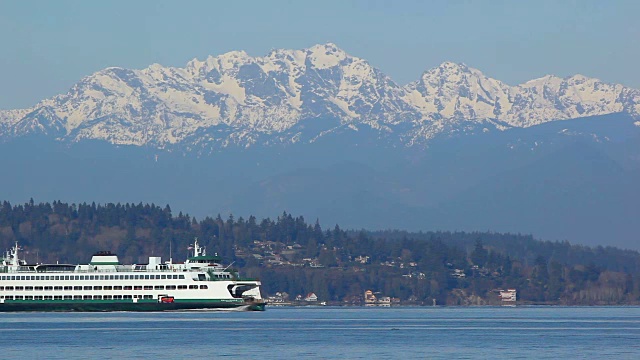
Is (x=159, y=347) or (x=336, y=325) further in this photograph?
(x=336, y=325)

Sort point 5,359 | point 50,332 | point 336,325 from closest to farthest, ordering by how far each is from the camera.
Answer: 1. point 5,359
2. point 50,332
3. point 336,325

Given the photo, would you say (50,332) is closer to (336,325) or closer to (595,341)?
(336,325)

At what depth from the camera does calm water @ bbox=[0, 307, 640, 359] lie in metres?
136

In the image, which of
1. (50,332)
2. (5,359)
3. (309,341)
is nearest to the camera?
(5,359)

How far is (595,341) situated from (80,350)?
51.4 meters

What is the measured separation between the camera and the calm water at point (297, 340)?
136 m

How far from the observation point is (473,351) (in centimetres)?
14038

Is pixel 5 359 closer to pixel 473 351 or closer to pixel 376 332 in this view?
pixel 473 351

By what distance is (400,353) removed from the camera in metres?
137

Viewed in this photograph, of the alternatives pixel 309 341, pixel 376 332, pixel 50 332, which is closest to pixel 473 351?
pixel 309 341

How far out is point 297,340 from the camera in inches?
6127

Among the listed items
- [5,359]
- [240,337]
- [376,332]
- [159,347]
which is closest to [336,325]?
[376,332]

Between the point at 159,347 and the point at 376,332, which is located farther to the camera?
the point at 376,332

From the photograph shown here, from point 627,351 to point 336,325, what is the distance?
61718mm
